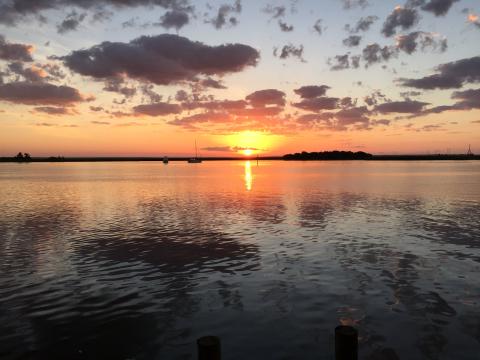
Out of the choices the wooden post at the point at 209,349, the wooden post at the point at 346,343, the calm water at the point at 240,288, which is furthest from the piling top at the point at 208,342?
the calm water at the point at 240,288

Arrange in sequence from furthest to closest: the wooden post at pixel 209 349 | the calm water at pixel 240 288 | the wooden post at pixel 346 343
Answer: the calm water at pixel 240 288, the wooden post at pixel 346 343, the wooden post at pixel 209 349

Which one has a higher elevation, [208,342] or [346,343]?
[208,342]

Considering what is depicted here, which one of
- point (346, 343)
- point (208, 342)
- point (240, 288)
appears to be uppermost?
point (208, 342)

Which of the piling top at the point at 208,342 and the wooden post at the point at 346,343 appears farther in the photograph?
the wooden post at the point at 346,343

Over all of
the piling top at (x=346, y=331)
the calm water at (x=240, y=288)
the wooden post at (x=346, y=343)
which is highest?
the piling top at (x=346, y=331)

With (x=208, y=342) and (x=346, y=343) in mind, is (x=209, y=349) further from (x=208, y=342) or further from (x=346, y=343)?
(x=346, y=343)

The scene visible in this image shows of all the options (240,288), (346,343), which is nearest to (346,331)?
(346,343)

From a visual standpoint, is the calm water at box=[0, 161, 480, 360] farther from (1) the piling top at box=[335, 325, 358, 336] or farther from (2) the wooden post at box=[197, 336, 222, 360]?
(2) the wooden post at box=[197, 336, 222, 360]

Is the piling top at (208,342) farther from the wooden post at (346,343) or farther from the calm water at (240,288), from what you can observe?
the calm water at (240,288)

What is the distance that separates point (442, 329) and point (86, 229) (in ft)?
94.3

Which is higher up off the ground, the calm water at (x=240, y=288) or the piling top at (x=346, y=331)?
the piling top at (x=346, y=331)

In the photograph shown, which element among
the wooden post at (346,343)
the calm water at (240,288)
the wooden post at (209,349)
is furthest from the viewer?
the calm water at (240,288)

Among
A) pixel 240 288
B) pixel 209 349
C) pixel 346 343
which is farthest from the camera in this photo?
pixel 240 288

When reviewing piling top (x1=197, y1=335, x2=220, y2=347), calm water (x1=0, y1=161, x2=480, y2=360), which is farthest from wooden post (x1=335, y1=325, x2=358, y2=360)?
calm water (x1=0, y1=161, x2=480, y2=360)
